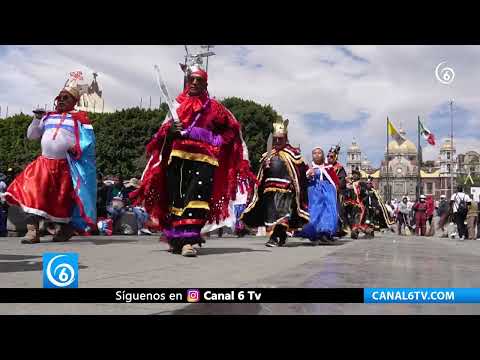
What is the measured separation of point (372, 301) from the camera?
105 inches

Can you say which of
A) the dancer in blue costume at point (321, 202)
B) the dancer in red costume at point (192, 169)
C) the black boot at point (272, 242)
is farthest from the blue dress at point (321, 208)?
the dancer in red costume at point (192, 169)

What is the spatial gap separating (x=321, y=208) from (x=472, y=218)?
33.4 feet

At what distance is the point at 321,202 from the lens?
10.4 meters

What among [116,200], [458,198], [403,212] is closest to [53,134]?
[116,200]

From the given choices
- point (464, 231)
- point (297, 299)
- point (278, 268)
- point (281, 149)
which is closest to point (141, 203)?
point (278, 268)

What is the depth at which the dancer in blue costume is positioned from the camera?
395 inches

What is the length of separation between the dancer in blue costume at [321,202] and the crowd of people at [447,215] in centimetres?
829

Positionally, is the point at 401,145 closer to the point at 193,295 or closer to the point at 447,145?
the point at 447,145

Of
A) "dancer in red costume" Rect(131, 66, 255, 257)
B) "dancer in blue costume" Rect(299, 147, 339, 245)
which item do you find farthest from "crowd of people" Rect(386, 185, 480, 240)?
"dancer in red costume" Rect(131, 66, 255, 257)

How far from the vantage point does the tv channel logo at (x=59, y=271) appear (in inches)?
110

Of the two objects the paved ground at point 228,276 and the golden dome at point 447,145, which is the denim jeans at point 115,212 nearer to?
the paved ground at point 228,276
